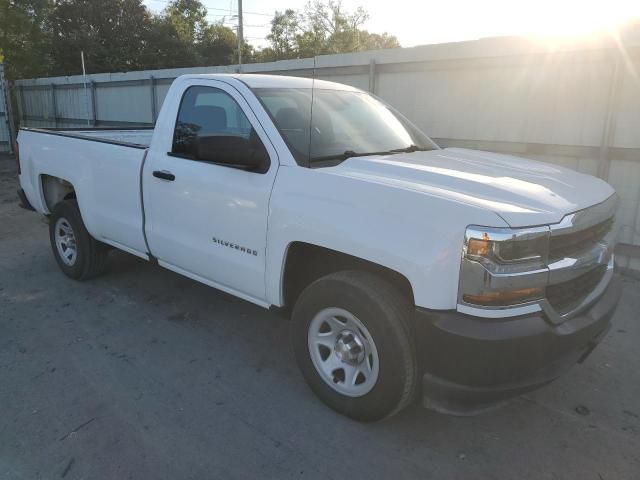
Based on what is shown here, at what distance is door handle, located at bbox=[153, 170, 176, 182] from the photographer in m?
3.78

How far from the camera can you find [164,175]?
3.83 m

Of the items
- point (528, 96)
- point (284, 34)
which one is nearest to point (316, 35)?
point (284, 34)

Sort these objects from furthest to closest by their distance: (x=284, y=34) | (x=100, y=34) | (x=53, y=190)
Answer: (x=284, y=34) → (x=100, y=34) → (x=53, y=190)

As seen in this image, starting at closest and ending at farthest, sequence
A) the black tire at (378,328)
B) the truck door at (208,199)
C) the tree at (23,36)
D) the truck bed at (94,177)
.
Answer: the black tire at (378,328) < the truck door at (208,199) < the truck bed at (94,177) < the tree at (23,36)

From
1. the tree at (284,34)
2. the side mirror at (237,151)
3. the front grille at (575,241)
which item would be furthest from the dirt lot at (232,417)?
the tree at (284,34)

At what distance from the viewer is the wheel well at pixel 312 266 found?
2.83 meters

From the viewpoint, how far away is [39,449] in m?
2.73

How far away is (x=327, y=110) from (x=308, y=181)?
92 centimetres

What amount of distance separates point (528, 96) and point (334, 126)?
363cm

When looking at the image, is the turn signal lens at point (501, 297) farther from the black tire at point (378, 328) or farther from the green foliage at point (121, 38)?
the green foliage at point (121, 38)

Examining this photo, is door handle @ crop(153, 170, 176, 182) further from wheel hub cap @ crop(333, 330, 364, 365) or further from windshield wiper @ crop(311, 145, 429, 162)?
wheel hub cap @ crop(333, 330, 364, 365)

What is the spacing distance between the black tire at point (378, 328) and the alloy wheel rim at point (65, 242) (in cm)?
327

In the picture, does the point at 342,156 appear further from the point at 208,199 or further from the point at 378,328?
the point at 378,328

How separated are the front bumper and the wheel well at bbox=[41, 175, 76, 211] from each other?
434cm
